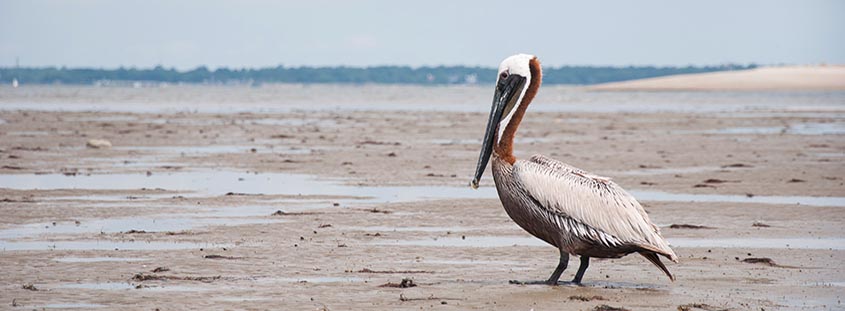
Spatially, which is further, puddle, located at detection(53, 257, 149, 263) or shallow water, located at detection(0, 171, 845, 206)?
shallow water, located at detection(0, 171, 845, 206)

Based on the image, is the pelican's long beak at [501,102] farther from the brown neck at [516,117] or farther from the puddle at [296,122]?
the puddle at [296,122]

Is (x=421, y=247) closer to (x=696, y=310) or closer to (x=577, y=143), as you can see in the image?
(x=696, y=310)

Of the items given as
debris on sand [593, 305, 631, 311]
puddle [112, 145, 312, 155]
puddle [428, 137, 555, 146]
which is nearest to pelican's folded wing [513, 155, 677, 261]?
debris on sand [593, 305, 631, 311]

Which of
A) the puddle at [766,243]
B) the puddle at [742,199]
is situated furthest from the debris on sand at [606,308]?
the puddle at [742,199]

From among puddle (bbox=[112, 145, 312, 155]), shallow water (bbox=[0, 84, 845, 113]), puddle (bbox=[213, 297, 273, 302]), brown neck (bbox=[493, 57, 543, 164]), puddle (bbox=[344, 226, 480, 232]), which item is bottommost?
shallow water (bbox=[0, 84, 845, 113])

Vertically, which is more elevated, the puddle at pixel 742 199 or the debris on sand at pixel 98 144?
the puddle at pixel 742 199

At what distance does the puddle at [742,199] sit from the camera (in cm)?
1517

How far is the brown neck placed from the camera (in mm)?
9375

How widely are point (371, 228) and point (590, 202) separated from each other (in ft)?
13.3

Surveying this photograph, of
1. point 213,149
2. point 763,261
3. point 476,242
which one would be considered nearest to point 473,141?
point 213,149

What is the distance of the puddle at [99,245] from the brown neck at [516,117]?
119 inches

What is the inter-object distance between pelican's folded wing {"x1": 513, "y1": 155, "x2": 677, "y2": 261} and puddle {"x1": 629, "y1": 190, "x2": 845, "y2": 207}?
6653 mm

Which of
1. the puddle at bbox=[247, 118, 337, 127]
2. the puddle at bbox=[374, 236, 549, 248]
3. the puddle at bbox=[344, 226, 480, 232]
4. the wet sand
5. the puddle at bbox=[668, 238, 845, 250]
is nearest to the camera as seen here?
the wet sand

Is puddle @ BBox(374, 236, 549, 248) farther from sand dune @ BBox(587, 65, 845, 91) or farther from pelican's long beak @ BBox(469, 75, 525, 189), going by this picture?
sand dune @ BBox(587, 65, 845, 91)
